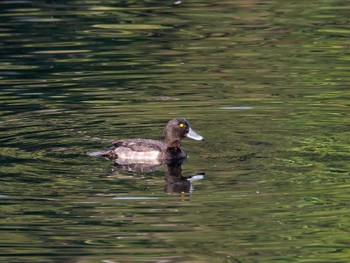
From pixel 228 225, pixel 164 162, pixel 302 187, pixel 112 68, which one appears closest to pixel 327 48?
pixel 112 68

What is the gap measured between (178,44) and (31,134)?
626 centimetres

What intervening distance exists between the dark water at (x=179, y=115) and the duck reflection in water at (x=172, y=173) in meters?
0.07

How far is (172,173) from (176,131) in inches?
35.7

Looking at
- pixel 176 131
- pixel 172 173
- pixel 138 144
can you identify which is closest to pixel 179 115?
pixel 176 131

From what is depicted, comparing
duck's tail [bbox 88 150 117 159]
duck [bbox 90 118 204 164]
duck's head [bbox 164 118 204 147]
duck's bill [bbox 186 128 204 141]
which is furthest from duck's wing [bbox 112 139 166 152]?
duck's bill [bbox 186 128 204 141]

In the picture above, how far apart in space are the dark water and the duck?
0.20 meters

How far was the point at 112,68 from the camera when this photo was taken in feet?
57.4

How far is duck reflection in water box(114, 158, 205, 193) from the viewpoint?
11305 millimetres

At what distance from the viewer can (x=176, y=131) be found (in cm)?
1304

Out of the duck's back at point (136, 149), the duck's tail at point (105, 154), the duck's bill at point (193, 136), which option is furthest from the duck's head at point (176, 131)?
the duck's tail at point (105, 154)

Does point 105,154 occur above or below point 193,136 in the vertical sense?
below

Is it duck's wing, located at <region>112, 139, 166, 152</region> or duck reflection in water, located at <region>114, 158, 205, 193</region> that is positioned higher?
duck's wing, located at <region>112, 139, 166, 152</region>

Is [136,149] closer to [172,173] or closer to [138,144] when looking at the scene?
[138,144]

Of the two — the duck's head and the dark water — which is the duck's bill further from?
the dark water
